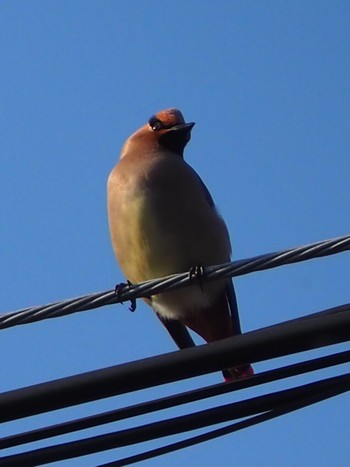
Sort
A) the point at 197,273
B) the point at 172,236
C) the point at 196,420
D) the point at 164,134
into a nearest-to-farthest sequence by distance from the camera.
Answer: the point at 196,420, the point at 197,273, the point at 172,236, the point at 164,134

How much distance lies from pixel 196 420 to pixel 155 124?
121 inches

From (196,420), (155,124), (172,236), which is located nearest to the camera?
(196,420)

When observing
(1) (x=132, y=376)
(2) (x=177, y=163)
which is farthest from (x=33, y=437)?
(2) (x=177, y=163)

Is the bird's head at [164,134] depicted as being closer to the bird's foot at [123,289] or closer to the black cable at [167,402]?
the bird's foot at [123,289]

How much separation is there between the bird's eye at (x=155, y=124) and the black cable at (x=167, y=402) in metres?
2.93

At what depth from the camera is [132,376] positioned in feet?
10.3

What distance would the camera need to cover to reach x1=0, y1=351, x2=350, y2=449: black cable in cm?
328

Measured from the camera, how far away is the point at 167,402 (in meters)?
3.31

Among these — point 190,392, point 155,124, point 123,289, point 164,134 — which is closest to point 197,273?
→ point 123,289

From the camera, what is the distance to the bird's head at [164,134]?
235 inches

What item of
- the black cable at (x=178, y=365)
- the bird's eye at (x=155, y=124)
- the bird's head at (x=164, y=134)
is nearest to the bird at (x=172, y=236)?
the bird's head at (x=164, y=134)

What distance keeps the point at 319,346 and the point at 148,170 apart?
8.45ft

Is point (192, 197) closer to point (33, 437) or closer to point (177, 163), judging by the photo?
point (177, 163)

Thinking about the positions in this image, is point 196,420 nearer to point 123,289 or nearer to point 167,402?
point 167,402
